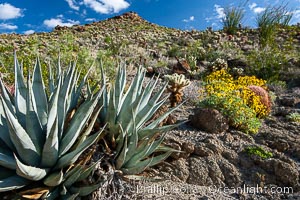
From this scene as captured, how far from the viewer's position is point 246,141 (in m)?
4.89

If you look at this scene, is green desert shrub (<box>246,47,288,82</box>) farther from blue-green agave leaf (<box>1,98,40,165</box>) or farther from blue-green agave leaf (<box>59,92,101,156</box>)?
blue-green agave leaf (<box>1,98,40,165</box>)

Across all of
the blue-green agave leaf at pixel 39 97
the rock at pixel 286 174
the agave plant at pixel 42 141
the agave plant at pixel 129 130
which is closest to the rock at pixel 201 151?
the rock at pixel 286 174

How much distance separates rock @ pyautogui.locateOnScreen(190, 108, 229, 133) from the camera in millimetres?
4906

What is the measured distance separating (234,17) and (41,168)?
18490 mm

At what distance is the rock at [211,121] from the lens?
16.1ft

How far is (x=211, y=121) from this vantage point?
4.91 m

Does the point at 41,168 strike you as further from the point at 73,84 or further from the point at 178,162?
the point at 178,162

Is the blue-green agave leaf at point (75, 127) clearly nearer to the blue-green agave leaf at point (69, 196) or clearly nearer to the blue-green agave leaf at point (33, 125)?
the blue-green agave leaf at point (33, 125)

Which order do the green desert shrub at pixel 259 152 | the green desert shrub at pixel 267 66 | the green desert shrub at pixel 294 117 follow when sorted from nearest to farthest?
the green desert shrub at pixel 259 152 < the green desert shrub at pixel 294 117 < the green desert shrub at pixel 267 66

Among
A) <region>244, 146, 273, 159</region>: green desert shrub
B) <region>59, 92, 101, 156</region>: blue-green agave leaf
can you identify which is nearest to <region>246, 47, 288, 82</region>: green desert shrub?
<region>244, 146, 273, 159</region>: green desert shrub

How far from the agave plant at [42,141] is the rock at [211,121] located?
2.62 meters

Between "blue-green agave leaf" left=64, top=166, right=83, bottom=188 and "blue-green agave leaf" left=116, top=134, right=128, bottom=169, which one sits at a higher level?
"blue-green agave leaf" left=116, top=134, right=128, bottom=169

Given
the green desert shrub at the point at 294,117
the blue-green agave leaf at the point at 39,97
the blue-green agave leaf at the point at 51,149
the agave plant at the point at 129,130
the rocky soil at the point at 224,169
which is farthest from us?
the green desert shrub at the point at 294,117

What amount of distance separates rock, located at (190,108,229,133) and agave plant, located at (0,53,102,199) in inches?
103
